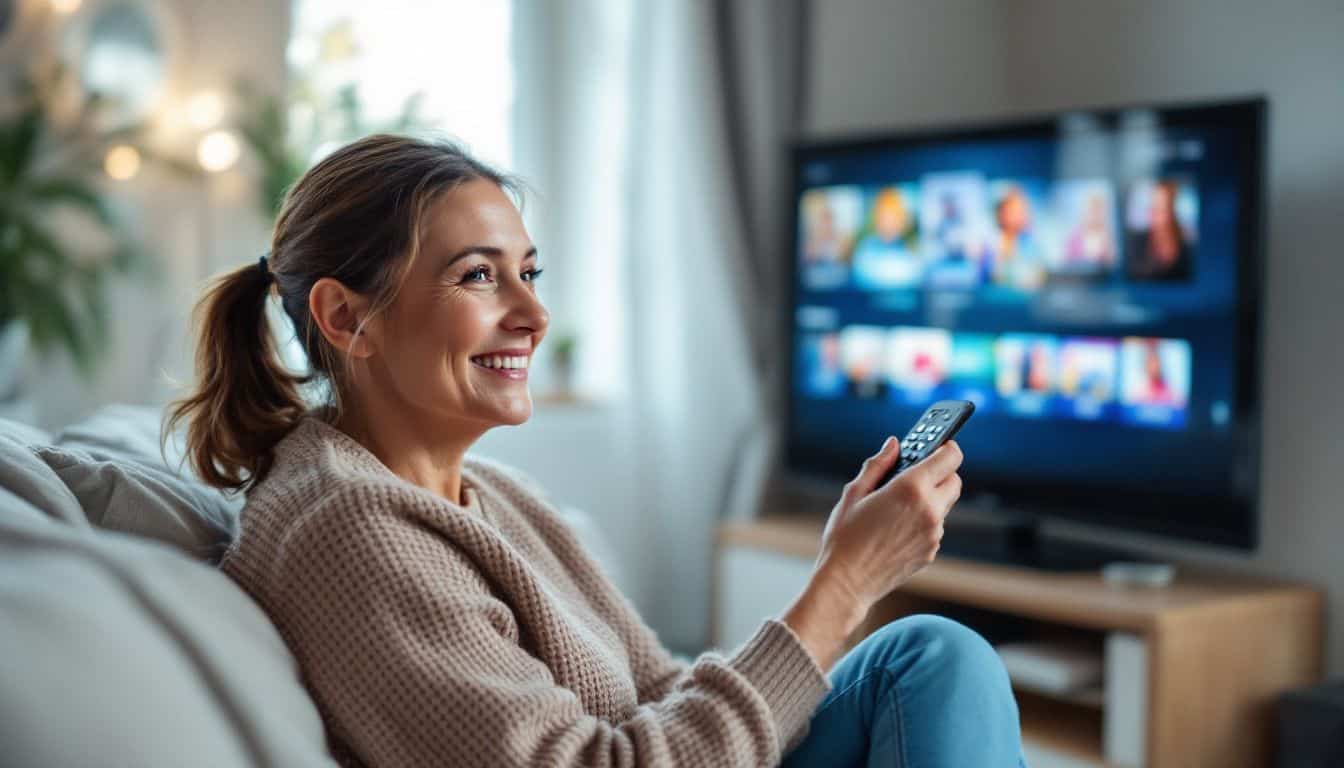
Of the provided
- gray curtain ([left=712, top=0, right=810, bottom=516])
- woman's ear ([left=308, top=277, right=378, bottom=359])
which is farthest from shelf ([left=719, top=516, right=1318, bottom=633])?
woman's ear ([left=308, top=277, right=378, bottom=359])

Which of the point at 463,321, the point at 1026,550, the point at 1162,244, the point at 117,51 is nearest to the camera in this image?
the point at 463,321

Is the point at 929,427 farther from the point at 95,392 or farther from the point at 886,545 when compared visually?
the point at 95,392

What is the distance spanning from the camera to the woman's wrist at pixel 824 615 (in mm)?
1241

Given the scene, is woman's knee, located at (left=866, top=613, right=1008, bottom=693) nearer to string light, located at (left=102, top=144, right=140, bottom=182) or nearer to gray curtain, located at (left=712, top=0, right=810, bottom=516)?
gray curtain, located at (left=712, top=0, right=810, bottom=516)

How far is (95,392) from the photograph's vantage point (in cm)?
332

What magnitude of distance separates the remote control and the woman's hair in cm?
51

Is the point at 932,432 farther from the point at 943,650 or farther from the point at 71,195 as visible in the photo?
the point at 71,195

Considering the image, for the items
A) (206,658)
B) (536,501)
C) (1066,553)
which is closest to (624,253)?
(1066,553)

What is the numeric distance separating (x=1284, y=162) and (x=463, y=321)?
2102 mm

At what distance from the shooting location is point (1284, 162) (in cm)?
281

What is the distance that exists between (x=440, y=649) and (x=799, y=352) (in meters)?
2.37

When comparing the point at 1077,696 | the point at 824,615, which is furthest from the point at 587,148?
the point at 824,615

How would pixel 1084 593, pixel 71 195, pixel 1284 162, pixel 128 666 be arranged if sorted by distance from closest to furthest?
pixel 128 666 < pixel 1084 593 < pixel 1284 162 < pixel 71 195

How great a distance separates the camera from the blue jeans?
1.24 metres
